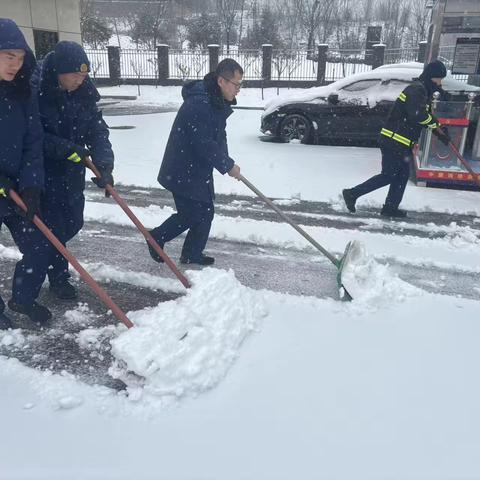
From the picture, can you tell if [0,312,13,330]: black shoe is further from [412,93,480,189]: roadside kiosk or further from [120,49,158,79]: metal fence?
[120,49,158,79]: metal fence

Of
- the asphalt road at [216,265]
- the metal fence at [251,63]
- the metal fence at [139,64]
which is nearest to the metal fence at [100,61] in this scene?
the metal fence at [139,64]

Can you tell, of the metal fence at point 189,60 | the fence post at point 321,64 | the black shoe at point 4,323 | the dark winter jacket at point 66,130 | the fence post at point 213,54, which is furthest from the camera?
the metal fence at point 189,60

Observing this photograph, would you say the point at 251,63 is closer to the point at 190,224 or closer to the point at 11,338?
the point at 190,224

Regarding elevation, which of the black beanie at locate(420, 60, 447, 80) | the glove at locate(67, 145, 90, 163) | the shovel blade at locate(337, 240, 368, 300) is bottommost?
the shovel blade at locate(337, 240, 368, 300)

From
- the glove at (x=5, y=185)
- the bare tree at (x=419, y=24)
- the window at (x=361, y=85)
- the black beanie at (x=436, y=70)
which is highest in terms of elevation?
the bare tree at (x=419, y=24)

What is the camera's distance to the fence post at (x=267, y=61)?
21234mm

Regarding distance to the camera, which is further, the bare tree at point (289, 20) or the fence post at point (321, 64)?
the bare tree at point (289, 20)

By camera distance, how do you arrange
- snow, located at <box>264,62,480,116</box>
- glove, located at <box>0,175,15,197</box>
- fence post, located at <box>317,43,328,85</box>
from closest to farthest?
1. glove, located at <box>0,175,15,197</box>
2. snow, located at <box>264,62,480,116</box>
3. fence post, located at <box>317,43,328,85</box>

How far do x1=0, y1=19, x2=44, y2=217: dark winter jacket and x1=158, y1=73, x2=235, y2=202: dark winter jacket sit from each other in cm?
111

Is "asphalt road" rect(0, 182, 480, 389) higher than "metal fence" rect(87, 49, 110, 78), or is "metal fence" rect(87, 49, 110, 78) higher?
"metal fence" rect(87, 49, 110, 78)

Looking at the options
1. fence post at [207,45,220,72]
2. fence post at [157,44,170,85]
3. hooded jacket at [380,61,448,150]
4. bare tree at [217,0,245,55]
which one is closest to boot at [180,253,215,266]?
hooded jacket at [380,61,448,150]

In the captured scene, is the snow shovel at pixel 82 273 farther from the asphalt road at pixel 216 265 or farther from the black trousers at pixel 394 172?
the black trousers at pixel 394 172

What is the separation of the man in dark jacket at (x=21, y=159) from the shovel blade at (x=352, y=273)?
81.3 inches

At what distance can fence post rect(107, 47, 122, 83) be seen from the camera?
21.8 meters
